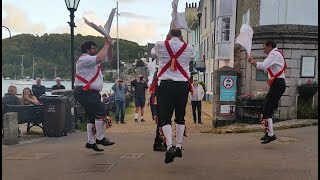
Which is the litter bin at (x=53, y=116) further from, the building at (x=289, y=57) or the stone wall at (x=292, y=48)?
the stone wall at (x=292, y=48)

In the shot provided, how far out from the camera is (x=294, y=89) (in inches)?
514

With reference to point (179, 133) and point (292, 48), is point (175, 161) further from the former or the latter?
point (292, 48)

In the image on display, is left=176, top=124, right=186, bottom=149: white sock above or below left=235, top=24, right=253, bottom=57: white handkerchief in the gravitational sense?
below

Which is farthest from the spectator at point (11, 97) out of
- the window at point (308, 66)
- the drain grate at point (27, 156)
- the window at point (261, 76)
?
the window at point (308, 66)

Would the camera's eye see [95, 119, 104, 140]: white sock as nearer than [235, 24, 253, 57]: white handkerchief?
Yes

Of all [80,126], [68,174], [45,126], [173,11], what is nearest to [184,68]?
[173,11]

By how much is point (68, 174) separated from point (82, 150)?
7.67 feet

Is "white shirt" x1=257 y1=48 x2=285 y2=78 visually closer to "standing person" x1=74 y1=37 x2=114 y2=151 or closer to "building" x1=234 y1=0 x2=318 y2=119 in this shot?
"standing person" x1=74 y1=37 x2=114 y2=151

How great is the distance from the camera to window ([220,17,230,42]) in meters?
28.6

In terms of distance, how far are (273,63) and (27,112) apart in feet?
20.7

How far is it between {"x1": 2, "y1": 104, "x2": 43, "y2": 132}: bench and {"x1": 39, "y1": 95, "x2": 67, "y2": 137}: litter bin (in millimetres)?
268

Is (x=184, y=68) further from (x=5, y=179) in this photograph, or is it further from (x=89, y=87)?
(x=5, y=179)

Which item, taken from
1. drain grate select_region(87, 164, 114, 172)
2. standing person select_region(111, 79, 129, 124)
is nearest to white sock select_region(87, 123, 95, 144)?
drain grate select_region(87, 164, 114, 172)

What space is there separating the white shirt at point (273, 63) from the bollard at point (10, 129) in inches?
208
